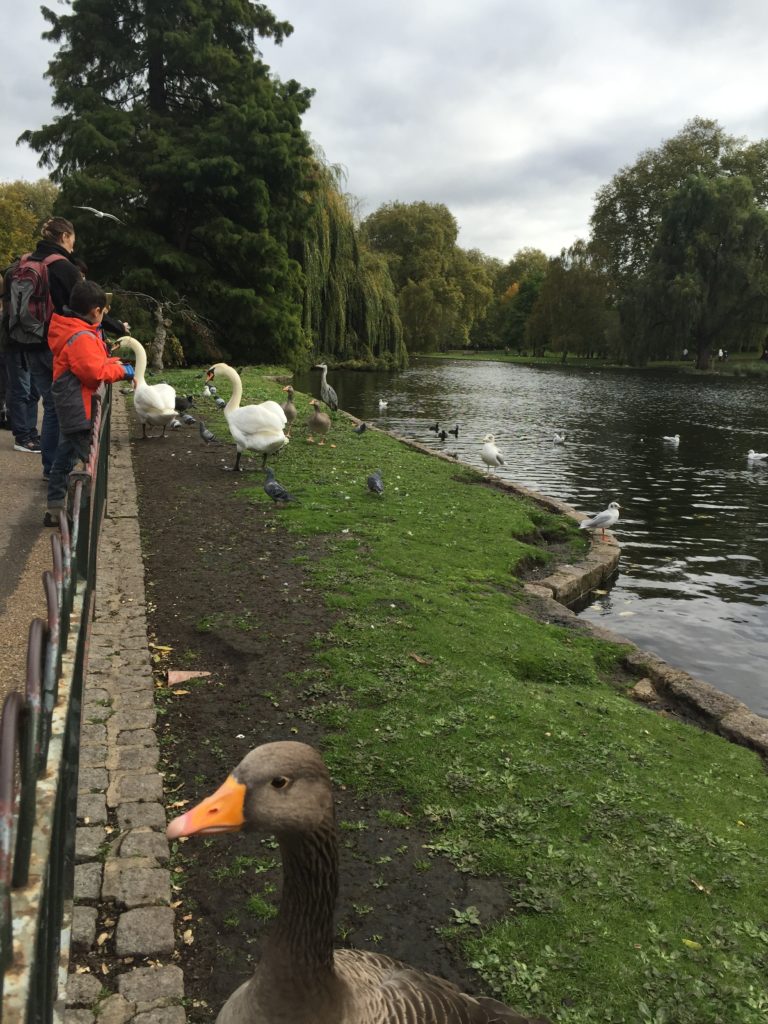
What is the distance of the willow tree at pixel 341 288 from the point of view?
31125mm

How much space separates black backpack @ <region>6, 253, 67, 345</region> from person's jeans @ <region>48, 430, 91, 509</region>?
1.68 meters

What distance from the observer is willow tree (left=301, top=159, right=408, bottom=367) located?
102 feet

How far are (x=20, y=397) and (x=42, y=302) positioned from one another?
2.07 meters

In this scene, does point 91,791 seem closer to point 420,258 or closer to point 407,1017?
point 407,1017

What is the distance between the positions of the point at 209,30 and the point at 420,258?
148 feet

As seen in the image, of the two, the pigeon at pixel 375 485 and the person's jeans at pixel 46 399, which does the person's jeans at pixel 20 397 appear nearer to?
the person's jeans at pixel 46 399

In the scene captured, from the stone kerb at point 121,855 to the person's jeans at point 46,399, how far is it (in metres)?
2.58

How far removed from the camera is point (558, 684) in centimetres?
534

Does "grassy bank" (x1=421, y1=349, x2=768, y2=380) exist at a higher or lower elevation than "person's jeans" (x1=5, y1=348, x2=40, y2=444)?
higher

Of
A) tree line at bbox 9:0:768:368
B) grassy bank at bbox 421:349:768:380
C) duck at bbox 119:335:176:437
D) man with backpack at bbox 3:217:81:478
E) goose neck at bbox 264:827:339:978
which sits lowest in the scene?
goose neck at bbox 264:827:339:978

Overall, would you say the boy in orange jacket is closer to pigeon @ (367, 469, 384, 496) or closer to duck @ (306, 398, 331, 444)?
pigeon @ (367, 469, 384, 496)

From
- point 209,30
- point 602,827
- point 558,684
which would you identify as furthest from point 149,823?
point 209,30

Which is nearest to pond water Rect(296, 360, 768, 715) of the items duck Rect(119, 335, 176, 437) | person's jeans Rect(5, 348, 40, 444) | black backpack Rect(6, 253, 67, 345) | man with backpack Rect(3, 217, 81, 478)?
man with backpack Rect(3, 217, 81, 478)

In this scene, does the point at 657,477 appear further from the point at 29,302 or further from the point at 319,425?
the point at 29,302
